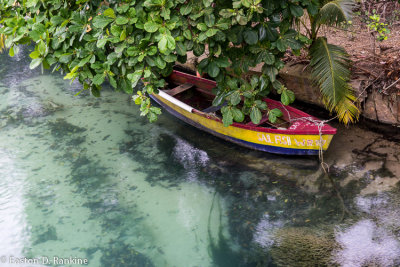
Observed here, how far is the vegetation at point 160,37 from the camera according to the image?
12.4 ft

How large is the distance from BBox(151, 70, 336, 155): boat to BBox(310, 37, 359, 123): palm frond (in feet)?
1.30

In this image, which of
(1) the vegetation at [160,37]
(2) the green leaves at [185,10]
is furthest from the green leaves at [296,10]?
(2) the green leaves at [185,10]

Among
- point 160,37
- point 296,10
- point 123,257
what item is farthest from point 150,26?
point 123,257

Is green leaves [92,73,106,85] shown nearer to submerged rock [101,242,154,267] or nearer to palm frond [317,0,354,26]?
submerged rock [101,242,154,267]

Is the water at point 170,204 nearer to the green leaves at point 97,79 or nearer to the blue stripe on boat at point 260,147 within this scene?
the blue stripe on boat at point 260,147

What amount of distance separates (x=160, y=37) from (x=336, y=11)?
6.74ft

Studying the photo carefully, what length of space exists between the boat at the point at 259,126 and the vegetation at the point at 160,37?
0.32 meters

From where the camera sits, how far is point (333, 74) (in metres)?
4.60

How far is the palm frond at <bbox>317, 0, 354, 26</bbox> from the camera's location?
166 inches

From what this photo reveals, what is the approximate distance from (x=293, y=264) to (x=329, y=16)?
278 centimetres

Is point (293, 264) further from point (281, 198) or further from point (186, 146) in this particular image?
point (186, 146)

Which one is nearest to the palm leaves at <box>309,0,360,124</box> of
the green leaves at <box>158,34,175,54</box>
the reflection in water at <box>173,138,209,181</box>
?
the reflection in water at <box>173,138,209,181</box>

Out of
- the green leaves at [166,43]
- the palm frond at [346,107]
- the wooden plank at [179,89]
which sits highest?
the green leaves at [166,43]

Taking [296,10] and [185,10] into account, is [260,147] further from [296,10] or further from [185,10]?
[185,10]
